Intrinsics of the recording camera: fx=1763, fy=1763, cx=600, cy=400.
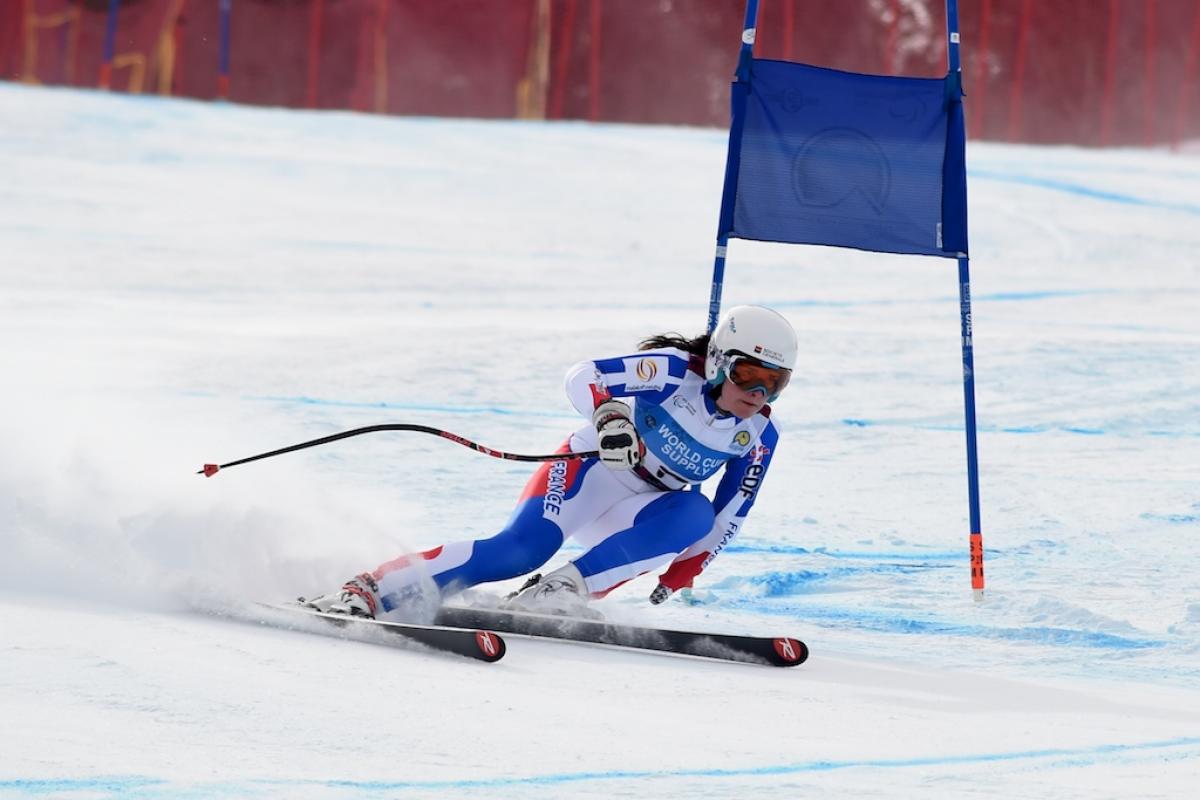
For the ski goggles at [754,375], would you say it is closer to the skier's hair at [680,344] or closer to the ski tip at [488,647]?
the skier's hair at [680,344]

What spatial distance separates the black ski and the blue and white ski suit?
20 cm

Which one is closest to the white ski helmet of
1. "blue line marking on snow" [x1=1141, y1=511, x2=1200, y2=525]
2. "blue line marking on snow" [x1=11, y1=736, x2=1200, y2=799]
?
"blue line marking on snow" [x1=11, y1=736, x2=1200, y2=799]

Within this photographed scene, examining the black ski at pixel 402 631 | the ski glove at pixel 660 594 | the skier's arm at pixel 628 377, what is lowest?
the ski glove at pixel 660 594

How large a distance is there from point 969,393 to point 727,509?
41.3 inches

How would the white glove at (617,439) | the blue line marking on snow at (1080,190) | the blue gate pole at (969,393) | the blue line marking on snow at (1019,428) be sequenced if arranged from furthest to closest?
1. the blue line marking on snow at (1080,190)
2. the blue line marking on snow at (1019,428)
3. the blue gate pole at (969,393)
4. the white glove at (617,439)

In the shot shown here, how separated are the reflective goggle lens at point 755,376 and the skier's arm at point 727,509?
0.30 m

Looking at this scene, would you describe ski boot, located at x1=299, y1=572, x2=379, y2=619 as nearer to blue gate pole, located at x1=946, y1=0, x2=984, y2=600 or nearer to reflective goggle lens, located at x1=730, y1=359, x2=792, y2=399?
reflective goggle lens, located at x1=730, y1=359, x2=792, y2=399

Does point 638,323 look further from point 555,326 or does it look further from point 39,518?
point 39,518

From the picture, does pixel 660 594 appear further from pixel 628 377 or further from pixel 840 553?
pixel 840 553

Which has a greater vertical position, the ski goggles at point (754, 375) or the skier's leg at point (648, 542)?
the ski goggles at point (754, 375)

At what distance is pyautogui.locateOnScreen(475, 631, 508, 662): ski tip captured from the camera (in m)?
4.11

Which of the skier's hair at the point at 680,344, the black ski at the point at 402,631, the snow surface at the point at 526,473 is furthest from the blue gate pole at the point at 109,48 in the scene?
the black ski at the point at 402,631

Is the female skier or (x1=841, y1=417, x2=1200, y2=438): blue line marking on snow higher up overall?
the female skier

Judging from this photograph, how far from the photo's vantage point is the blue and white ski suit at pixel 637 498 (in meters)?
4.62
